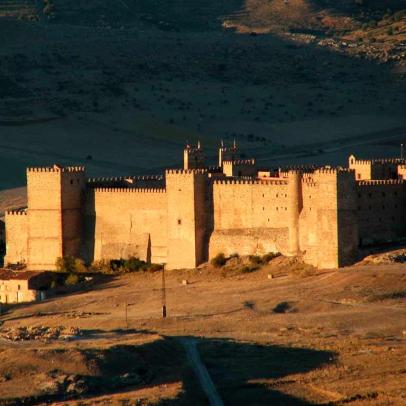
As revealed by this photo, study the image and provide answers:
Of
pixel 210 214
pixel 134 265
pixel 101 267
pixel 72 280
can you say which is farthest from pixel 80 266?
pixel 210 214

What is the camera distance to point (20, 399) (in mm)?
46094

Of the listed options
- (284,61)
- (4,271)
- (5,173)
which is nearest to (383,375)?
(4,271)

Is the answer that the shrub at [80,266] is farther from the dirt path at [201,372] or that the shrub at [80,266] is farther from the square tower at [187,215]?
the dirt path at [201,372]

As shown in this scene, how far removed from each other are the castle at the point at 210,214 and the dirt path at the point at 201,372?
8224 millimetres

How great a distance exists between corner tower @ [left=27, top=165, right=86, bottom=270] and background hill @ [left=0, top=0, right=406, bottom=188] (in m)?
24.3

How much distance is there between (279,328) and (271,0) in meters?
111

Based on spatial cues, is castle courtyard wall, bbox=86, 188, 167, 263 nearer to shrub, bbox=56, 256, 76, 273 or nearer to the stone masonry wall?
shrub, bbox=56, 256, 76, 273

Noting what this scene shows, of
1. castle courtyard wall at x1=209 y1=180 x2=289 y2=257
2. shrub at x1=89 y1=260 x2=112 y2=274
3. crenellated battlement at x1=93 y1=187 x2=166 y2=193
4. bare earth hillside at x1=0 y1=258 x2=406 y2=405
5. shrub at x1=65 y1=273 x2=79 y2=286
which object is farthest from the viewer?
shrub at x1=89 y1=260 x2=112 y2=274

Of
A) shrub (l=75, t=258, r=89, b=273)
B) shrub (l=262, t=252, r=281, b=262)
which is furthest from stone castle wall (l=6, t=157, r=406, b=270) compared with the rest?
shrub (l=75, t=258, r=89, b=273)

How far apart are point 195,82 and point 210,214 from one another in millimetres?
64249

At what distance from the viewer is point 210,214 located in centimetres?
6222

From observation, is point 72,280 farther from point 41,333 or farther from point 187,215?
point 41,333

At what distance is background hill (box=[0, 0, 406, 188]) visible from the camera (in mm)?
103562

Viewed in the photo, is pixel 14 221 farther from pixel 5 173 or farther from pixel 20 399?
pixel 5 173
